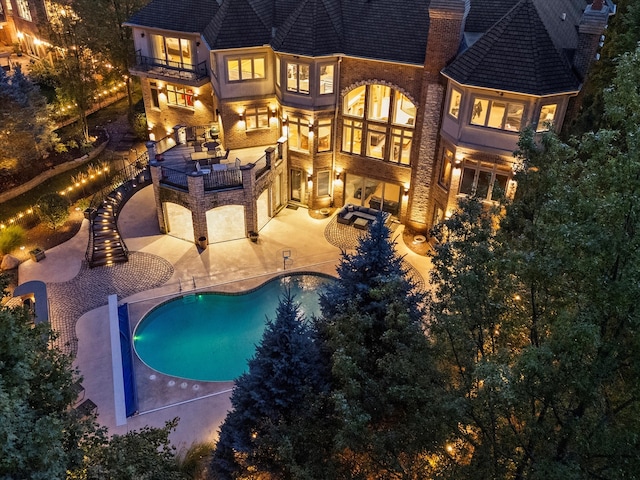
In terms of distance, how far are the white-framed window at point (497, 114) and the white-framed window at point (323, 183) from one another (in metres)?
9.40

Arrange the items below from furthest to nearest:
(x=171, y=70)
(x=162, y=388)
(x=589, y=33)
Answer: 1. (x=171, y=70)
2. (x=589, y=33)
3. (x=162, y=388)

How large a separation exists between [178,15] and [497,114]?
18934 mm

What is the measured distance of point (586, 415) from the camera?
9.38 meters

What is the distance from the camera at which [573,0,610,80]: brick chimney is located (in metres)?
20.3

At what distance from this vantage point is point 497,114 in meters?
21.9

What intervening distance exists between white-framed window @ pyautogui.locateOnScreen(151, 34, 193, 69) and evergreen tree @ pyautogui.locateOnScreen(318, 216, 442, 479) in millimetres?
19711

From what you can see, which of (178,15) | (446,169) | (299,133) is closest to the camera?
(446,169)

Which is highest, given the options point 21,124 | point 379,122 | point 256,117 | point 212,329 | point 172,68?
point 172,68

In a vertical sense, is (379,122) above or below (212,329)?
above

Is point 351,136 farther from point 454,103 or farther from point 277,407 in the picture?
point 277,407

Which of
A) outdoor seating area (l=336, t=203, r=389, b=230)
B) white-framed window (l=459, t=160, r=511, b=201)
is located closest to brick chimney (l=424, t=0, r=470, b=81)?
white-framed window (l=459, t=160, r=511, b=201)

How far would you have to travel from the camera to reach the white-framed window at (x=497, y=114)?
845 inches

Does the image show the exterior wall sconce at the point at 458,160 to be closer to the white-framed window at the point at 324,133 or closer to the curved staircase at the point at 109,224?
the white-framed window at the point at 324,133

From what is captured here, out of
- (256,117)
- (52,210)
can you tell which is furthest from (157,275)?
(256,117)
